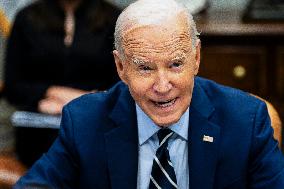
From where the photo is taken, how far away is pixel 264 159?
192cm

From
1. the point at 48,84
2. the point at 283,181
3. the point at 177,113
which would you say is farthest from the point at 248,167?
the point at 48,84

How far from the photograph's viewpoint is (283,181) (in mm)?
1876

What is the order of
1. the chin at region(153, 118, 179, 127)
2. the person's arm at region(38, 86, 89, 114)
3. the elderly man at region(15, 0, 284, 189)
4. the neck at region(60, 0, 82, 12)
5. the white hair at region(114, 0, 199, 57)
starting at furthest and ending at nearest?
the neck at region(60, 0, 82, 12) → the person's arm at region(38, 86, 89, 114) → the elderly man at region(15, 0, 284, 189) → the chin at region(153, 118, 179, 127) → the white hair at region(114, 0, 199, 57)

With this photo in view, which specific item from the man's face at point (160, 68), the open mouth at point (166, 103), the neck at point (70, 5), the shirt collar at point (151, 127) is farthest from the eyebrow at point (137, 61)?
the neck at point (70, 5)

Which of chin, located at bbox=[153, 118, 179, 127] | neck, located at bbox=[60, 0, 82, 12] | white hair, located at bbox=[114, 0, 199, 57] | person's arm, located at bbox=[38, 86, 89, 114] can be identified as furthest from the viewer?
neck, located at bbox=[60, 0, 82, 12]

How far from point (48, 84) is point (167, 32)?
6.55ft

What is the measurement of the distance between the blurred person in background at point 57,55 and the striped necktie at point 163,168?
165cm

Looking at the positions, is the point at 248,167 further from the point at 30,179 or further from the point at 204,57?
the point at 204,57

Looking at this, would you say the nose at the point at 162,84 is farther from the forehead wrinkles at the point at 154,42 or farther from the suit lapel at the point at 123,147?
the suit lapel at the point at 123,147

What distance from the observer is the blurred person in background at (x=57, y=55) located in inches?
141

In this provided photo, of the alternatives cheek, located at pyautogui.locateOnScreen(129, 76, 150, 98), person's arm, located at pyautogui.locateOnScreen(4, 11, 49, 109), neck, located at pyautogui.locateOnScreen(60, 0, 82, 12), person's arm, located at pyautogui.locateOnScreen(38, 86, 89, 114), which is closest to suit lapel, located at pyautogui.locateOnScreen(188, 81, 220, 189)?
cheek, located at pyautogui.locateOnScreen(129, 76, 150, 98)

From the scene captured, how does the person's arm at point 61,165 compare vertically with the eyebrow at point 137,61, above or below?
below

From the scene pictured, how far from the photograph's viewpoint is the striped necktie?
1.90m

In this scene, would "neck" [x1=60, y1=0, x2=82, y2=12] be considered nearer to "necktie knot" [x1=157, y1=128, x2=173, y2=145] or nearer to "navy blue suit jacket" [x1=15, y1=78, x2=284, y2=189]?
"navy blue suit jacket" [x1=15, y1=78, x2=284, y2=189]
